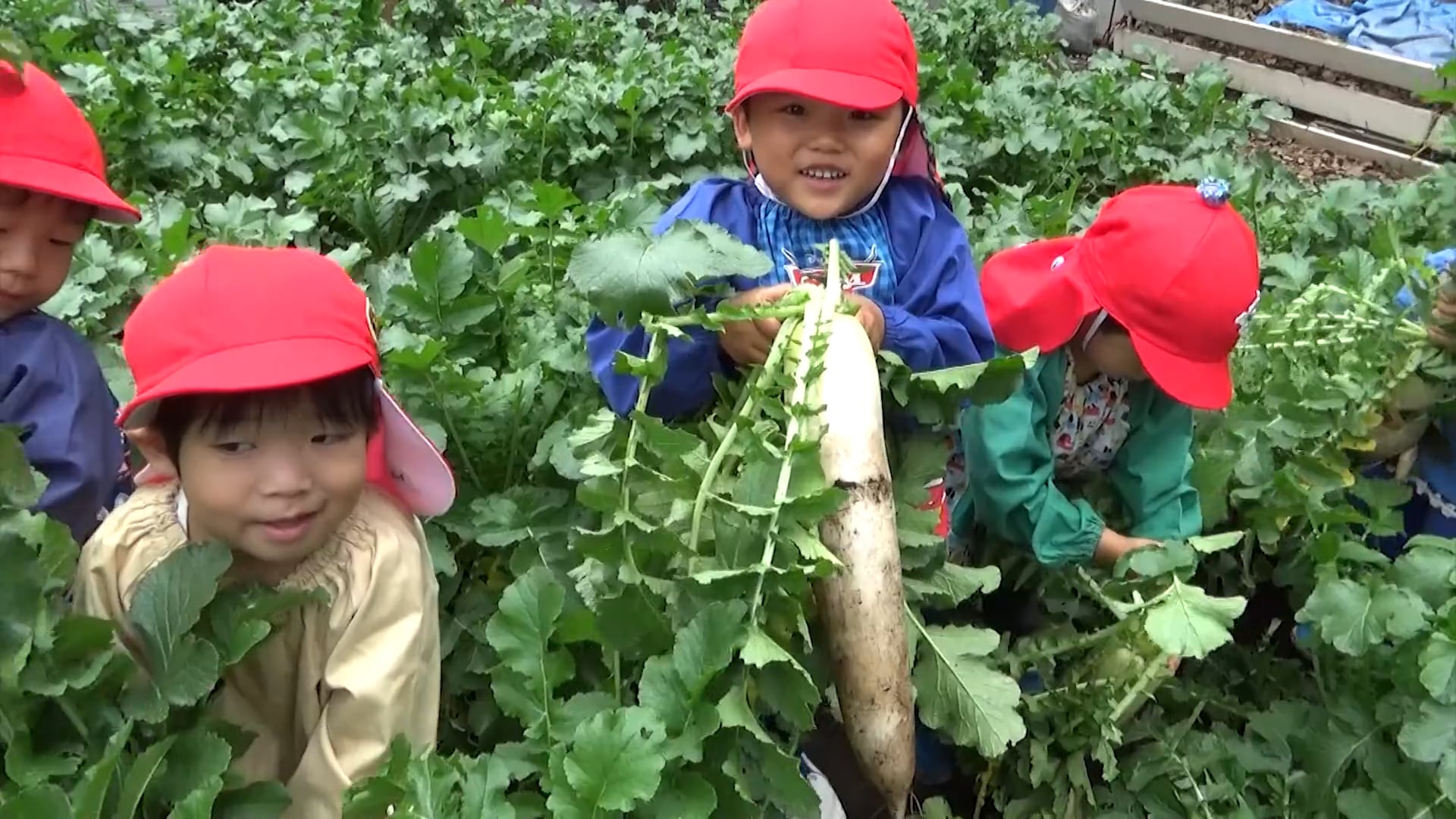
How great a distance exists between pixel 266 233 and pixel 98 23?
3.25m

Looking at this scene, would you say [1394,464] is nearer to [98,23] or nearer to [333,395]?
[333,395]

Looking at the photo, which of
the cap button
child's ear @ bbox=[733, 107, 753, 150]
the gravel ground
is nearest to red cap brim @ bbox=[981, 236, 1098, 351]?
child's ear @ bbox=[733, 107, 753, 150]

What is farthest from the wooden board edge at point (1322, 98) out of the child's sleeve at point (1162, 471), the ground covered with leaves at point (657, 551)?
the child's sleeve at point (1162, 471)

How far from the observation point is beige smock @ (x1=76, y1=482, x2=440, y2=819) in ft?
5.18

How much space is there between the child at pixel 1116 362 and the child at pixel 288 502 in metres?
1.20

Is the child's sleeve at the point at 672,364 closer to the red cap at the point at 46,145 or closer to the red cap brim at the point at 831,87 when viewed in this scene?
the red cap brim at the point at 831,87

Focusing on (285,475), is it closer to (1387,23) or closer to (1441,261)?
(1441,261)

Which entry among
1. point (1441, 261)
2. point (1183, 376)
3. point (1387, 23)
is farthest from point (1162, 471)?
point (1387, 23)

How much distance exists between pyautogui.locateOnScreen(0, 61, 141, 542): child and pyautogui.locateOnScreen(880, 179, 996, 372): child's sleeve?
141 cm

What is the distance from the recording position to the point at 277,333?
4.95 ft

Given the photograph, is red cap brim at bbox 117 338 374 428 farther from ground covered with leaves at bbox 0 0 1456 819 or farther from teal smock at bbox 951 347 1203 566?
teal smock at bbox 951 347 1203 566

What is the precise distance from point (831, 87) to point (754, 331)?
52 cm

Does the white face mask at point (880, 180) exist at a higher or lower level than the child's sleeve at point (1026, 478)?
higher

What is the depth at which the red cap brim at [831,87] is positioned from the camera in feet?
6.52
